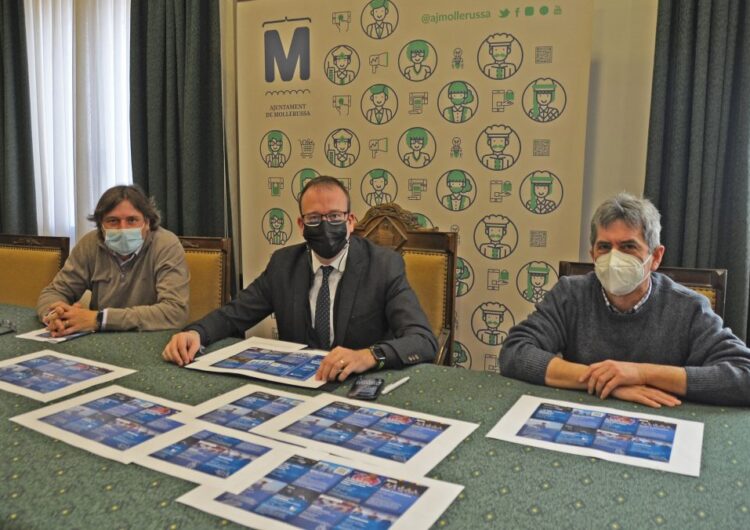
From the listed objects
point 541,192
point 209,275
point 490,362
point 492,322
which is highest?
point 541,192

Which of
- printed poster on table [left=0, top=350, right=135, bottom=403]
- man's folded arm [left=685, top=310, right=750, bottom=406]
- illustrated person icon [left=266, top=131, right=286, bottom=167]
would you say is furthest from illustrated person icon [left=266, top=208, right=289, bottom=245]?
man's folded arm [left=685, top=310, right=750, bottom=406]

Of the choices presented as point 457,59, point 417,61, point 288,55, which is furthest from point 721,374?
point 288,55

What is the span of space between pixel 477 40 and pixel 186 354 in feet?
6.38

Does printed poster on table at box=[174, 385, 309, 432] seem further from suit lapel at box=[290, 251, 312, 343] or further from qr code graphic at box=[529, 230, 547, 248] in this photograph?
qr code graphic at box=[529, 230, 547, 248]

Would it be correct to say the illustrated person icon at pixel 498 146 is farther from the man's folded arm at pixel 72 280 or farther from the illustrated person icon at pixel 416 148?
the man's folded arm at pixel 72 280

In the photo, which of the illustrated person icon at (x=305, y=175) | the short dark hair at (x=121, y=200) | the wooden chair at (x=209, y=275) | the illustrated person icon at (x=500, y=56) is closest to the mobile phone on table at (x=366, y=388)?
the wooden chair at (x=209, y=275)

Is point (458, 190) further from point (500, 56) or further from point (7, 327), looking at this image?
point (7, 327)

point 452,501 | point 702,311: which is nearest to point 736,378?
point 702,311

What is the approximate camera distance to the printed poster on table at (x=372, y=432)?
1000 mm

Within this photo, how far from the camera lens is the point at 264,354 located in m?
1.63

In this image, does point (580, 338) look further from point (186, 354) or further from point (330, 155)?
point (330, 155)

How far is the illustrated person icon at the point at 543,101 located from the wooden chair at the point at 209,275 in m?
1.46

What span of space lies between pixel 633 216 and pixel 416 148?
1.51 m

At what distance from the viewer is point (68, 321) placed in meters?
Result: 1.86
